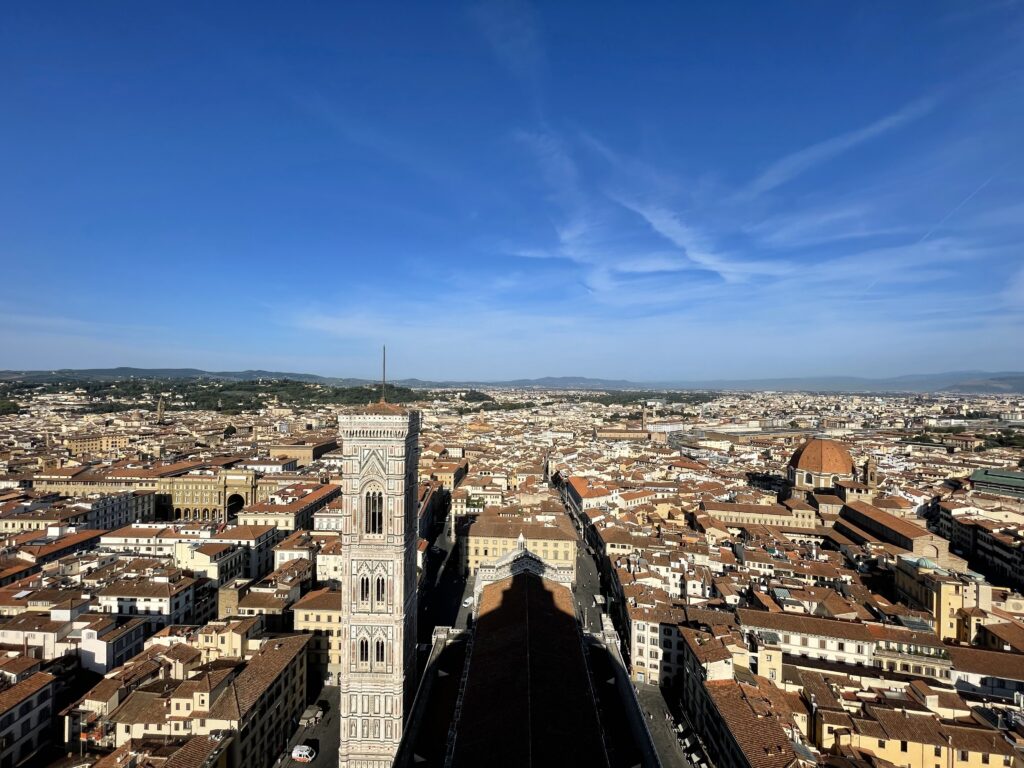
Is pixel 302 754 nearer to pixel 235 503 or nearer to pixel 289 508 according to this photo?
pixel 289 508

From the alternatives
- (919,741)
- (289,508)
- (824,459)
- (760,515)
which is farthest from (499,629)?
(824,459)

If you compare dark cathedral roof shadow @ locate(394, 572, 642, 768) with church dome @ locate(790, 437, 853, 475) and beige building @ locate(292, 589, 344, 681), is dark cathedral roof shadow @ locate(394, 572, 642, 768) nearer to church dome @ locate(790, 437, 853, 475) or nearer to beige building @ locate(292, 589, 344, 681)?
beige building @ locate(292, 589, 344, 681)

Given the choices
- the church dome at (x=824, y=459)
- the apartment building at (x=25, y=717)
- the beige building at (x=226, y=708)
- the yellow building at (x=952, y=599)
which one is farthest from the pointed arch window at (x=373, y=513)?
the church dome at (x=824, y=459)

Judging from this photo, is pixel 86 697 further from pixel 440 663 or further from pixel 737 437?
pixel 737 437

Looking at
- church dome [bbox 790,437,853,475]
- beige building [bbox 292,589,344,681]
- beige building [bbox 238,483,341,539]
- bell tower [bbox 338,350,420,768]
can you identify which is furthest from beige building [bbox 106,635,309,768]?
church dome [bbox 790,437,853,475]

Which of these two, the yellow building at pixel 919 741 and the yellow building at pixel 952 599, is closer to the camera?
the yellow building at pixel 919 741

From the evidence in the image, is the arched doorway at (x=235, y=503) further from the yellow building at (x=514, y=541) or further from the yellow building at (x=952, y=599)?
the yellow building at (x=952, y=599)

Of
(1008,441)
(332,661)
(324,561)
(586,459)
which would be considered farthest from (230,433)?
(1008,441)
